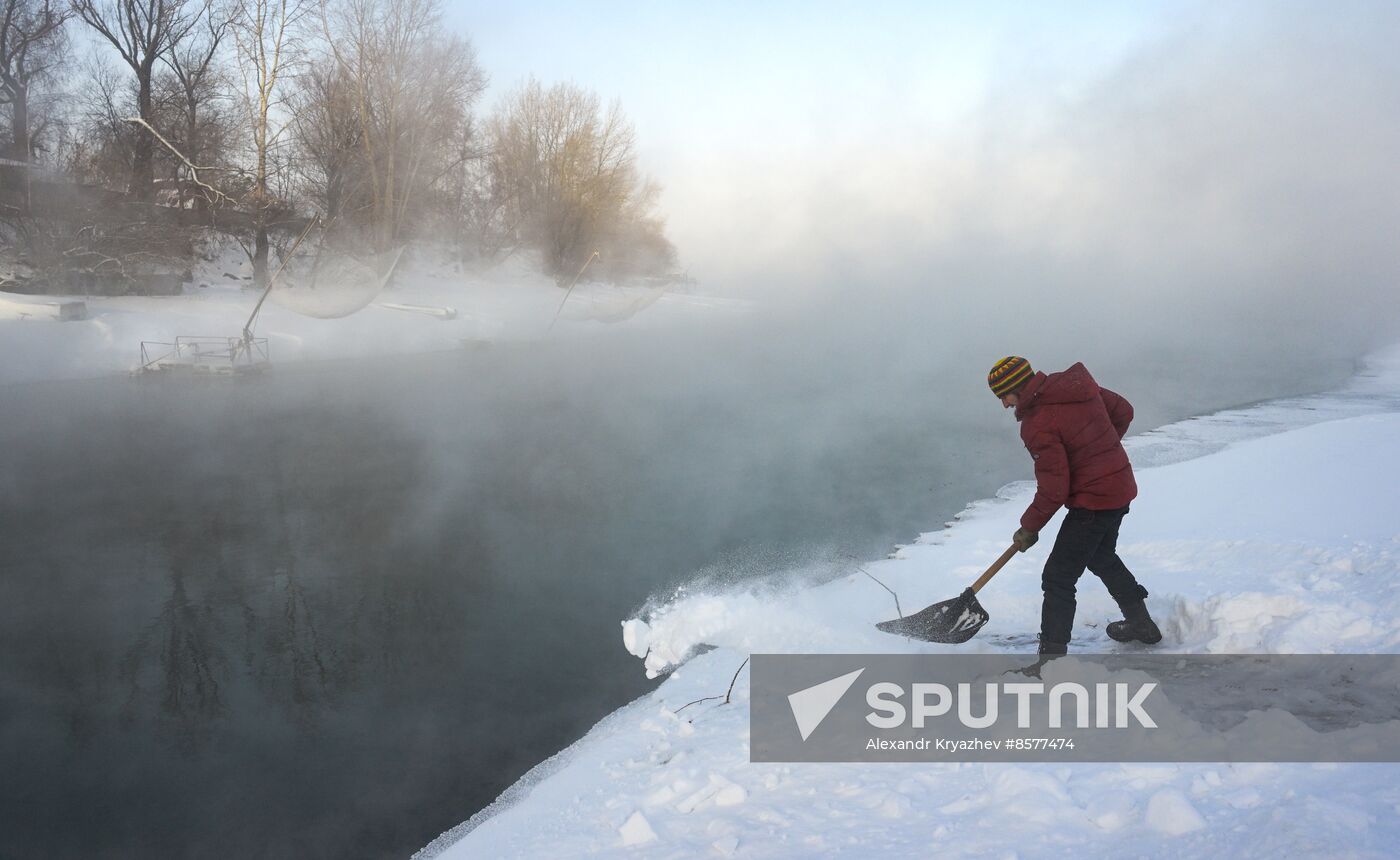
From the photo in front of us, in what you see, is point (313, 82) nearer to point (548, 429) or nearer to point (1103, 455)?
point (548, 429)

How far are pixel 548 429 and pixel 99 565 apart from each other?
6.92m

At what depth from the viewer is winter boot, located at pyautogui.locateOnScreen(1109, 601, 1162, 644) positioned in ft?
14.1

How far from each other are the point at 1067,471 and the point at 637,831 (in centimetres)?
234

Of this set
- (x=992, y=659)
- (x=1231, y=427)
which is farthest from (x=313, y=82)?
(x=992, y=659)

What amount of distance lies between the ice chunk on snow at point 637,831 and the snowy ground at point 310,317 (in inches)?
681

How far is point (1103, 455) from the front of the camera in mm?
3902

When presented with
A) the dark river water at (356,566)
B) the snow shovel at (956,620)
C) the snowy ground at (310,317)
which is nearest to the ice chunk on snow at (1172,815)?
the snow shovel at (956,620)

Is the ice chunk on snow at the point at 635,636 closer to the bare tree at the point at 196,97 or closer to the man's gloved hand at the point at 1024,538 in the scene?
the man's gloved hand at the point at 1024,538

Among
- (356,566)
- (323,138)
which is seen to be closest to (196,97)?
(323,138)

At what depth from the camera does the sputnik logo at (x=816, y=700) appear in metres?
4.07

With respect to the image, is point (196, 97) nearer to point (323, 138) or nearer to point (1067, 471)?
point (323, 138)

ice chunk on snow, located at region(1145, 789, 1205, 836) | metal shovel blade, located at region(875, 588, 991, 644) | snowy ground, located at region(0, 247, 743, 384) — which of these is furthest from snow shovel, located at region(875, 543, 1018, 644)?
snowy ground, located at region(0, 247, 743, 384)

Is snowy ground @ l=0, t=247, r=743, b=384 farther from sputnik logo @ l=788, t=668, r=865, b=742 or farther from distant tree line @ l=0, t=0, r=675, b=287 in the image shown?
sputnik logo @ l=788, t=668, r=865, b=742

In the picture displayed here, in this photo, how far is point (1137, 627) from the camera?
14.2ft
